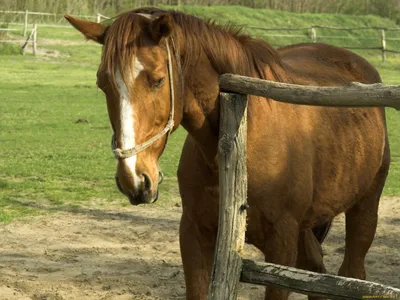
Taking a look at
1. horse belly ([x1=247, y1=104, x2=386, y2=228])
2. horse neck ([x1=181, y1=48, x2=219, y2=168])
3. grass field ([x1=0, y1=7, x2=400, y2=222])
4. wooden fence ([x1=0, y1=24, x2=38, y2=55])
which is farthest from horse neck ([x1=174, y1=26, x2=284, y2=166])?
wooden fence ([x1=0, y1=24, x2=38, y2=55])

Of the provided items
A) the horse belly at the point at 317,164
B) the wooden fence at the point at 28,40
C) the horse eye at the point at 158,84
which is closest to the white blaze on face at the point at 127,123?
the horse eye at the point at 158,84

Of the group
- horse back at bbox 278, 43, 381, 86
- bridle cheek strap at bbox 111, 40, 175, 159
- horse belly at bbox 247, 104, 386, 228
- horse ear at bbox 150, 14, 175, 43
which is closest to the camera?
bridle cheek strap at bbox 111, 40, 175, 159

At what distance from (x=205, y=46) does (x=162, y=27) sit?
39 centimetres

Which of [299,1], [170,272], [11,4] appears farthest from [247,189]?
[299,1]

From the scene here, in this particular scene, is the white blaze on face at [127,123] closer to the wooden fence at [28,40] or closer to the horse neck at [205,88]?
the horse neck at [205,88]

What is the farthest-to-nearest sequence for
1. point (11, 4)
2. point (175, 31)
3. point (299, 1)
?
Result: point (299, 1), point (11, 4), point (175, 31)

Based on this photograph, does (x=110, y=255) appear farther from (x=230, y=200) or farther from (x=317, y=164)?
(x=230, y=200)

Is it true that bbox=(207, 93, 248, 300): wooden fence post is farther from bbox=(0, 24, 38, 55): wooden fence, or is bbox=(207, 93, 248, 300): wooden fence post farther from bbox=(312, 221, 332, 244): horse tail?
bbox=(0, 24, 38, 55): wooden fence

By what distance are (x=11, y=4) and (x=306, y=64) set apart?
108ft

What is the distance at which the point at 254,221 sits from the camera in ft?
13.6

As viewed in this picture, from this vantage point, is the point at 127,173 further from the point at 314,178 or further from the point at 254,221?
the point at 314,178

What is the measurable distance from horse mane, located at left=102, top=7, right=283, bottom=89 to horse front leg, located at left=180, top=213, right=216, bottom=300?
898mm

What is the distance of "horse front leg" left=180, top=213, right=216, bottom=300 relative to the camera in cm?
434

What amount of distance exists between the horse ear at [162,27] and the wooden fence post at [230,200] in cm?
42
